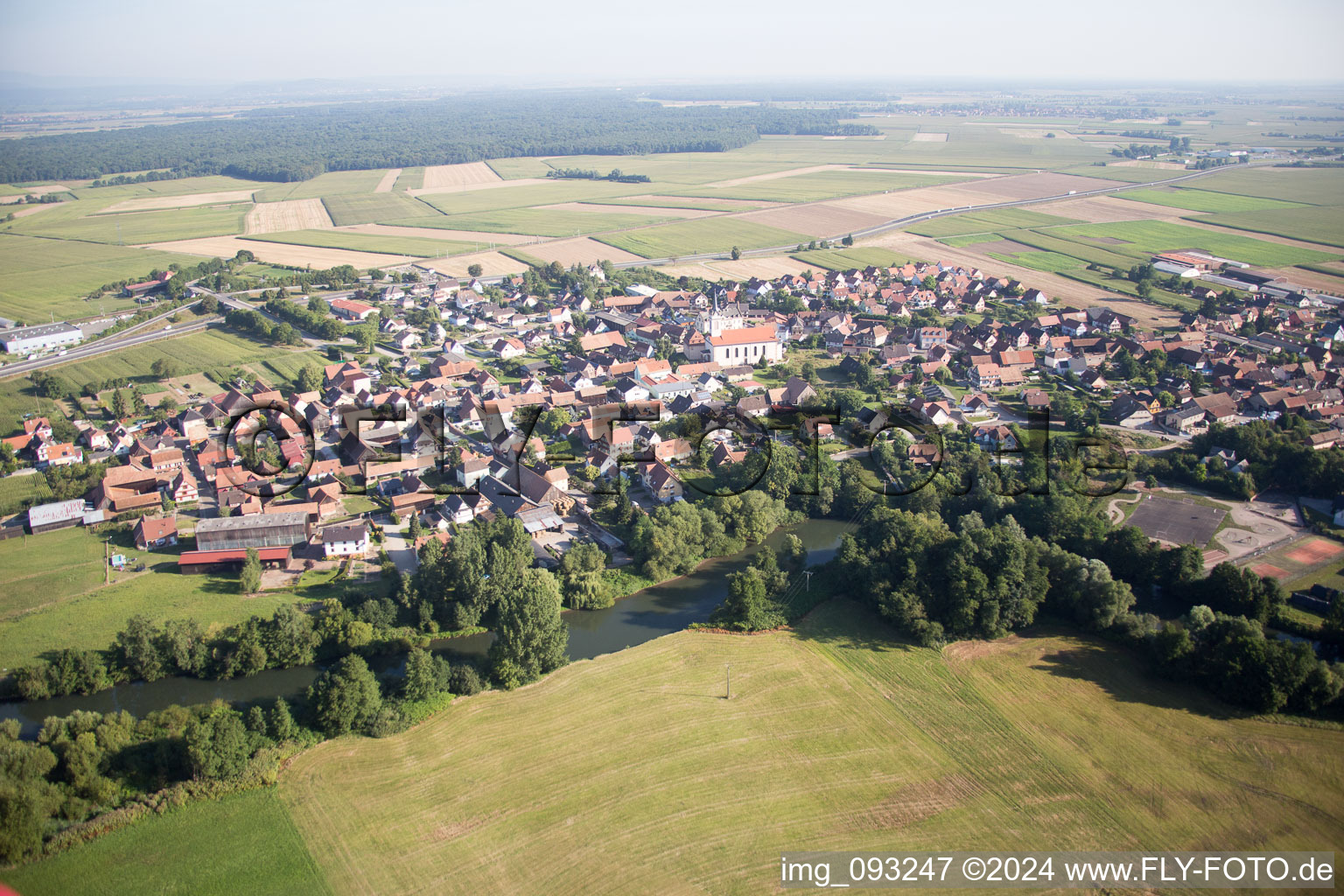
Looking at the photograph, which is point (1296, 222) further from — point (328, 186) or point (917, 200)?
point (328, 186)

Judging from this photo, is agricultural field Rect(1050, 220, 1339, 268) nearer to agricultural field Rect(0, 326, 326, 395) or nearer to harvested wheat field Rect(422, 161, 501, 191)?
agricultural field Rect(0, 326, 326, 395)

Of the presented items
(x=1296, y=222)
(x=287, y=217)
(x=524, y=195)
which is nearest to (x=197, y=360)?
(x=287, y=217)

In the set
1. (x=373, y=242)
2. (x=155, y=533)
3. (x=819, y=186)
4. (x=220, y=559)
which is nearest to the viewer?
(x=220, y=559)

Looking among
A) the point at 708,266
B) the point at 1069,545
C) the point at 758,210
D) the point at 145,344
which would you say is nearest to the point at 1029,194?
the point at 758,210

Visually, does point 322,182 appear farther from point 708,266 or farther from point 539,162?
point 708,266

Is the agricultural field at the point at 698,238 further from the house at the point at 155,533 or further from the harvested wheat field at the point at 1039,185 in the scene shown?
the house at the point at 155,533

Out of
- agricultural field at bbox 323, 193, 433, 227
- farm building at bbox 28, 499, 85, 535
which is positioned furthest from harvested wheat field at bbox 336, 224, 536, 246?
farm building at bbox 28, 499, 85, 535
